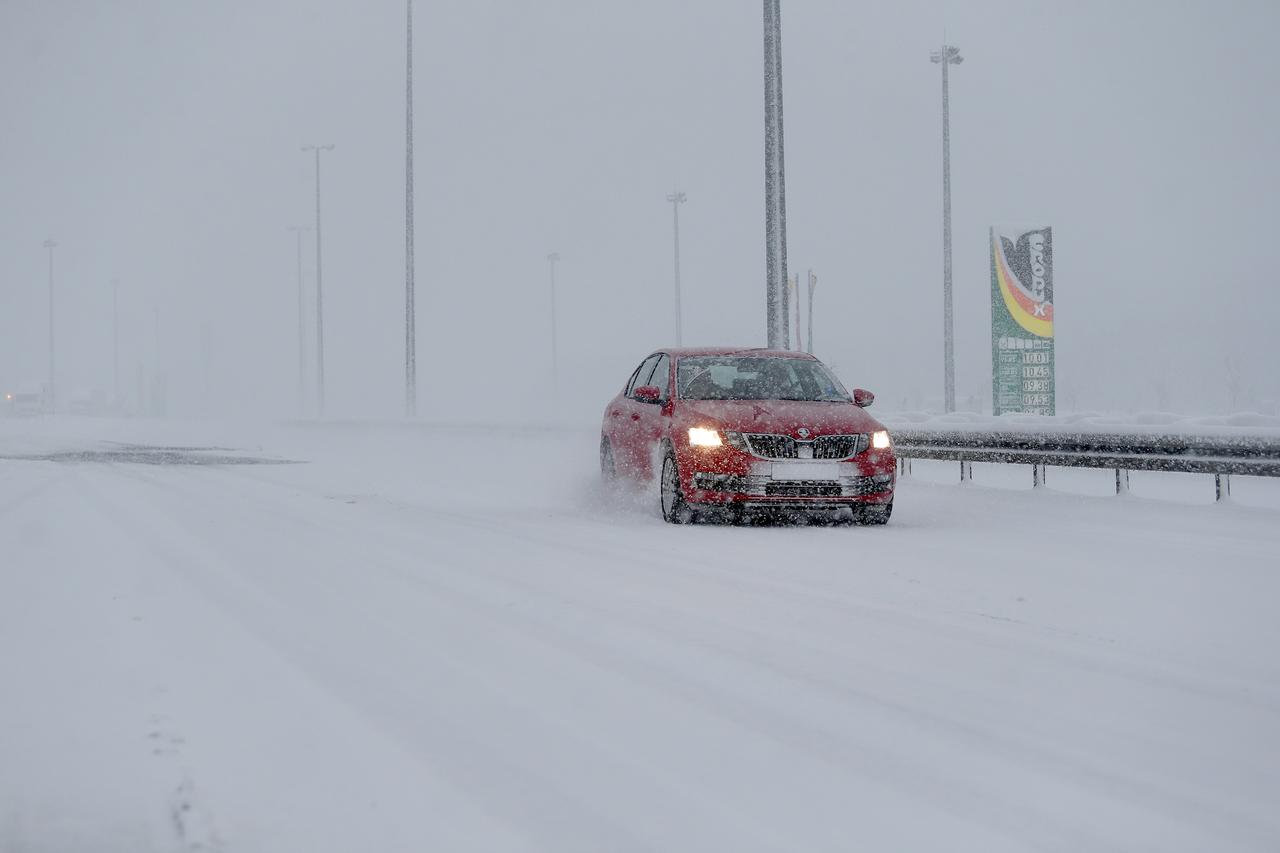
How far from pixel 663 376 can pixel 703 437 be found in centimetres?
195

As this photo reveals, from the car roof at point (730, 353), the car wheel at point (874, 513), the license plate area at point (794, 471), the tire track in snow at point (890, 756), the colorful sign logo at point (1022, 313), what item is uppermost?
the colorful sign logo at point (1022, 313)

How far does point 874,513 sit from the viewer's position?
1066cm

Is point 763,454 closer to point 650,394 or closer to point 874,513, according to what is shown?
point 874,513

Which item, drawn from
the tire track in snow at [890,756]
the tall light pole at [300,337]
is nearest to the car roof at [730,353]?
the tire track in snow at [890,756]

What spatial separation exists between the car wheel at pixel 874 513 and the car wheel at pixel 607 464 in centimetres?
284

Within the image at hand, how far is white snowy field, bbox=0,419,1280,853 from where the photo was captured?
9.87 feet

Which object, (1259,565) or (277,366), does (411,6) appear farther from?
(277,366)

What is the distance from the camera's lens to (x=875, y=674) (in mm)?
4633

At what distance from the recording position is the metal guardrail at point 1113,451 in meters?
11.7

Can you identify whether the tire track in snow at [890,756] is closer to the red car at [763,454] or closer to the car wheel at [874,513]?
the red car at [763,454]

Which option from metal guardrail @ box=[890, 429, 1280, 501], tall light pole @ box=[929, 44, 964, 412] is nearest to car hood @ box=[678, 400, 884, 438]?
metal guardrail @ box=[890, 429, 1280, 501]

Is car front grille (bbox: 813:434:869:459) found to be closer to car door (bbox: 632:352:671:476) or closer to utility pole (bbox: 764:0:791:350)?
car door (bbox: 632:352:671:476)

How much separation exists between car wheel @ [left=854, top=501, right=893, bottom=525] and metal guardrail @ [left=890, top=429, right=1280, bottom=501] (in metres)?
3.27

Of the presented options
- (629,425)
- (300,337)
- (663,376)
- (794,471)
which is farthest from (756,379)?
(300,337)
